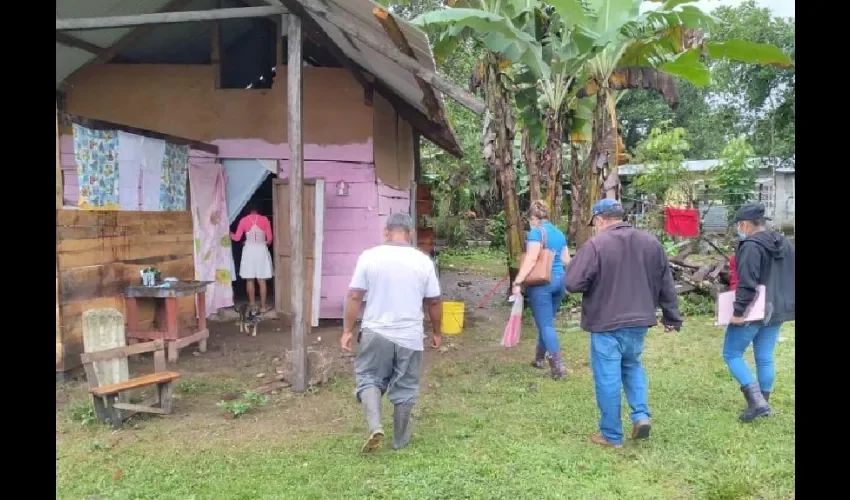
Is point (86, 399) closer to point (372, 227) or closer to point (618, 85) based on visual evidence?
point (372, 227)

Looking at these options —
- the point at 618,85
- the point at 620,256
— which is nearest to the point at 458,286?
the point at 618,85

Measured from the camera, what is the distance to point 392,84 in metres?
8.63

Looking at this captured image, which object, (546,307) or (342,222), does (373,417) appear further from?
(342,222)

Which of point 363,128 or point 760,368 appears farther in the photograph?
point 363,128

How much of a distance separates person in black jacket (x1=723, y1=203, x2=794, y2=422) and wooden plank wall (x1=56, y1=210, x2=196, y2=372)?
589 centimetres

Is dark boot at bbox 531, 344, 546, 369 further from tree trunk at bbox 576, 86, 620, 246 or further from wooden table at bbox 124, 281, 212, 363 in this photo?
wooden table at bbox 124, 281, 212, 363

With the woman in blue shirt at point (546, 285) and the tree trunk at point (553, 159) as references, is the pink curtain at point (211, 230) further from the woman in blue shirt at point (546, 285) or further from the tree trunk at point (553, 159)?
the tree trunk at point (553, 159)

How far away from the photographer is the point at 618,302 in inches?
171

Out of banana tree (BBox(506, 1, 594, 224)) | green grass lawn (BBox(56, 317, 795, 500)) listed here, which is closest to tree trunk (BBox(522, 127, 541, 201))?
banana tree (BBox(506, 1, 594, 224))

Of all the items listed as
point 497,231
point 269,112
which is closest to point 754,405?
point 269,112

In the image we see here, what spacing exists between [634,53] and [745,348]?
5629 millimetres

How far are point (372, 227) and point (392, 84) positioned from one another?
2059mm

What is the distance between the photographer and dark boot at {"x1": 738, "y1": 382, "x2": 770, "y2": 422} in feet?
16.1
